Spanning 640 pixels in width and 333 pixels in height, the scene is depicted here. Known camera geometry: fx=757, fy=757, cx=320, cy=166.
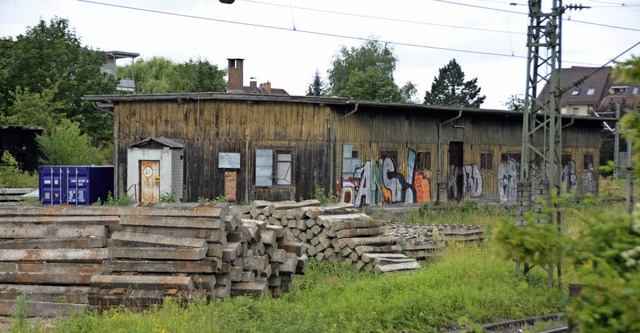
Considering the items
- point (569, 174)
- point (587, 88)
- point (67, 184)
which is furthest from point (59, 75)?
point (587, 88)

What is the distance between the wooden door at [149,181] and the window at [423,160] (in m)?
10.1

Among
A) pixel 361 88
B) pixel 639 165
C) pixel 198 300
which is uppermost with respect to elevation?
pixel 361 88

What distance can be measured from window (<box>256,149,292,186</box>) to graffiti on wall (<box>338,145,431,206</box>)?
2012mm

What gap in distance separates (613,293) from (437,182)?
1045 inches

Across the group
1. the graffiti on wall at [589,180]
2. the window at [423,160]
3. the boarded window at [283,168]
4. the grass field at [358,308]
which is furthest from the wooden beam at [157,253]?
the graffiti on wall at [589,180]

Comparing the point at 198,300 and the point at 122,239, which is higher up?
the point at 122,239

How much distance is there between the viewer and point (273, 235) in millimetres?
14562

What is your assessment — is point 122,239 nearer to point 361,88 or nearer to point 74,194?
point 74,194

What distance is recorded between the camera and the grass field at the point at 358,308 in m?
10.5

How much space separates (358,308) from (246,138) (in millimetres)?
14999

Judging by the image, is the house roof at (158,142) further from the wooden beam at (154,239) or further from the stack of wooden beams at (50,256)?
the wooden beam at (154,239)

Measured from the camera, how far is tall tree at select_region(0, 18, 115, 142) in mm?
53500

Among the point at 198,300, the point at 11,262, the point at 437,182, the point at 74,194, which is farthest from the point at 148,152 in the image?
the point at 198,300

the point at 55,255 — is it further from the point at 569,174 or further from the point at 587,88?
the point at 587,88
